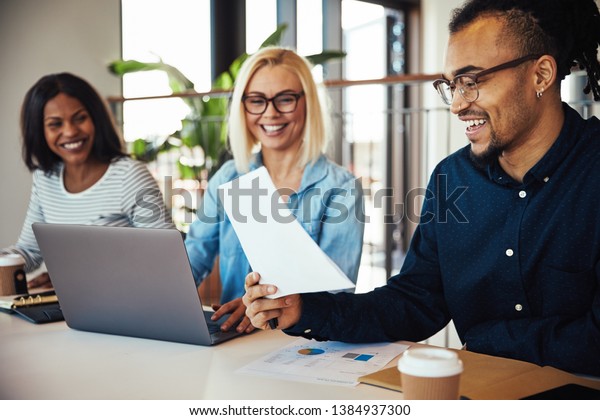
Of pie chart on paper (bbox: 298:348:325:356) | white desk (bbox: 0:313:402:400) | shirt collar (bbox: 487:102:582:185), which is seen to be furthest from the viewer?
shirt collar (bbox: 487:102:582:185)

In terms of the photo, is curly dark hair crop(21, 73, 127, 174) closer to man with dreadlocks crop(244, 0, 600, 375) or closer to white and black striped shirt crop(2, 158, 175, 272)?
white and black striped shirt crop(2, 158, 175, 272)

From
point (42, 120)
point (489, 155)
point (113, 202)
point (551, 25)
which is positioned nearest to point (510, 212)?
point (489, 155)

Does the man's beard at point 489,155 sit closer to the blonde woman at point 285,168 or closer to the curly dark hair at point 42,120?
the blonde woman at point 285,168

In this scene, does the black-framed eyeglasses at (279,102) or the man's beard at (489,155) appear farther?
the black-framed eyeglasses at (279,102)

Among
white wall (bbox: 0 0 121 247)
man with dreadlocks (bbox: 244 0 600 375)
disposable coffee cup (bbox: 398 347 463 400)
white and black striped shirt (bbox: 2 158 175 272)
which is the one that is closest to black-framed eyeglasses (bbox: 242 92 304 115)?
white and black striped shirt (bbox: 2 158 175 272)

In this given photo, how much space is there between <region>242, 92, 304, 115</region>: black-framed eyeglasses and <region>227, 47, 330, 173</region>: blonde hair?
0.14ft

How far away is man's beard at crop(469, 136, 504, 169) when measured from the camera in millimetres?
1242

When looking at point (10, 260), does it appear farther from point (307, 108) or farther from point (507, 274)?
point (507, 274)


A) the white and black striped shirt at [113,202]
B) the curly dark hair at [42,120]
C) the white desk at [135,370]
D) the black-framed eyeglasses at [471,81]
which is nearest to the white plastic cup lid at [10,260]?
the white desk at [135,370]

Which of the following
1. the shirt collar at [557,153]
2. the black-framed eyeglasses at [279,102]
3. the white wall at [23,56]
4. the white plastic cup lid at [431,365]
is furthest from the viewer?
the white wall at [23,56]

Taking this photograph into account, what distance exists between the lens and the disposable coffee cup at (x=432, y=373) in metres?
0.71

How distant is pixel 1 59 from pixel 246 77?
159 centimetres

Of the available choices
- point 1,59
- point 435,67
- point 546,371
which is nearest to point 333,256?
point 546,371

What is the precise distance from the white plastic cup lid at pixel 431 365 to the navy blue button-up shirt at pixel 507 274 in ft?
1.39
